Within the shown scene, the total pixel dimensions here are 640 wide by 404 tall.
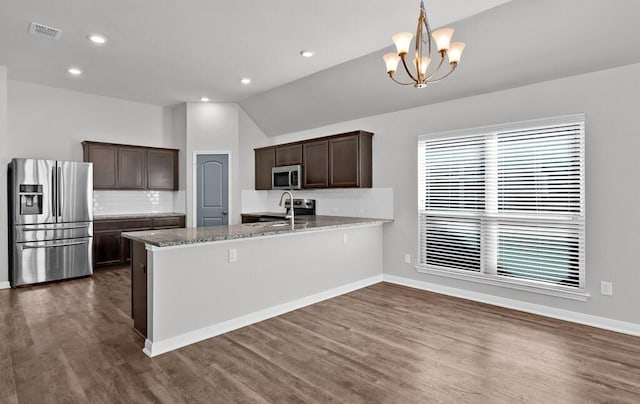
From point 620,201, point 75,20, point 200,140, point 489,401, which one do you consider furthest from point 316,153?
point 489,401

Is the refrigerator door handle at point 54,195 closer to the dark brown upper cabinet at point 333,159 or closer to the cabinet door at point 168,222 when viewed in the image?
the cabinet door at point 168,222

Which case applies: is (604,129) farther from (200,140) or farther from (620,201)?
(200,140)

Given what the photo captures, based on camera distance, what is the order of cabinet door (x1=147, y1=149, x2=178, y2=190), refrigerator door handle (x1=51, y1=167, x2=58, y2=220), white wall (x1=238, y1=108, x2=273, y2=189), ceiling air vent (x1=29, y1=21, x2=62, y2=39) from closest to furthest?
ceiling air vent (x1=29, y1=21, x2=62, y2=39), refrigerator door handle (x1=51, y1=167, x2=58, y2=220), cabinet door (x1=147, y1=149, x2=178, y2=190), white wall (x1=238, y1=108, x2=273, y2=189)

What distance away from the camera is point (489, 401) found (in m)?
2.15

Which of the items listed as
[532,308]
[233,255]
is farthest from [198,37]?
[532,308]

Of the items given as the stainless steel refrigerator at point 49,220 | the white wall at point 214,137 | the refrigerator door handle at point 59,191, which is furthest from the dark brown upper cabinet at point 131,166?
the refrigerator door handle at point 59,191

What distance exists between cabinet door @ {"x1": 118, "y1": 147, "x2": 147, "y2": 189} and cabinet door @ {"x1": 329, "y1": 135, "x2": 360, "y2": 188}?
3457 millimetres

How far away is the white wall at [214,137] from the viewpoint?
21.1ft

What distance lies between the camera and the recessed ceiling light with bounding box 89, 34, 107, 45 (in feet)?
12.2

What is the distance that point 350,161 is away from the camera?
5.19 m

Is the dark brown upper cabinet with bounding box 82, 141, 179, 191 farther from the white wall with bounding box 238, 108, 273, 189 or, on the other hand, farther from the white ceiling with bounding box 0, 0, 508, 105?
the white wall with bounding box 238, 108, 273, 189

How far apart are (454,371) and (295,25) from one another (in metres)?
3.32

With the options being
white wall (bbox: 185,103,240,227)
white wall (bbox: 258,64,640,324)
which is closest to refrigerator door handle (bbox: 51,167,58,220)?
white wall (bbox: 185,103,240,227)

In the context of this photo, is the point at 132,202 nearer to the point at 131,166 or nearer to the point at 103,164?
the point at 131,166
